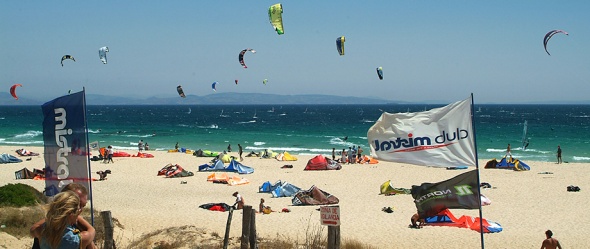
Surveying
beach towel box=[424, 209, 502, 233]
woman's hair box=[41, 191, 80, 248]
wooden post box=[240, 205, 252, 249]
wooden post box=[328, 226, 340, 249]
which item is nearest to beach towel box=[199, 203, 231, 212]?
beach towel box=[424, 209, 502, 233]

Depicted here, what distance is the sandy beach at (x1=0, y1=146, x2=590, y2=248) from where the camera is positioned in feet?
43.0

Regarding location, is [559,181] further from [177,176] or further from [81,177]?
[81,177]

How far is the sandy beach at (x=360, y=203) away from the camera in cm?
1310

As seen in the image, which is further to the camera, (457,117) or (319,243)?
(319,243)

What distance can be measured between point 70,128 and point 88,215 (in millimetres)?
5744

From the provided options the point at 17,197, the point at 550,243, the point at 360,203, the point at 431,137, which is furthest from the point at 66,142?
the point at 360,203

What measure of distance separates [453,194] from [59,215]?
5410 mm

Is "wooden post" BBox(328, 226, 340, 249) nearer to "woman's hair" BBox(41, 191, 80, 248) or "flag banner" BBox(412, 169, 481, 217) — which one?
"flag banner" BBox(412, 169, 481, 217)

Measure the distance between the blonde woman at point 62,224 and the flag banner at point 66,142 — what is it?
2869 mm

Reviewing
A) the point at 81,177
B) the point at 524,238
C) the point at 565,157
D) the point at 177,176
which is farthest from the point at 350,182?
the point at 565,157

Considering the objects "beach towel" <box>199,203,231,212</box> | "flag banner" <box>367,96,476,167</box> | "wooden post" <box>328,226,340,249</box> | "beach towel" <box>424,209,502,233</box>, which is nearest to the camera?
"wooden post" <box>328,226,340,249</box>

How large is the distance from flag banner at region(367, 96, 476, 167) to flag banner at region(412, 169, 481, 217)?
24 centimetres

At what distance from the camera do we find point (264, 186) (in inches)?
795

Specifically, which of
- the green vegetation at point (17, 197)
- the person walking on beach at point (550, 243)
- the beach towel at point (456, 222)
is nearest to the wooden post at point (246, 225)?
the person walking on beach at point (550, 243)
